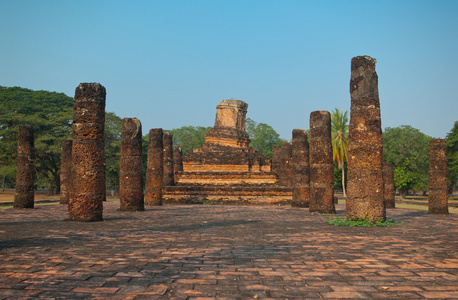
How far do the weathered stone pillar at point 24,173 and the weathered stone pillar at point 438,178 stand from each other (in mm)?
16087

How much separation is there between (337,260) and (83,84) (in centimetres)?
833

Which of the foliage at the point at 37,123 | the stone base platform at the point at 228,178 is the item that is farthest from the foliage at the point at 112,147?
the stone base platform at the point at 228,178

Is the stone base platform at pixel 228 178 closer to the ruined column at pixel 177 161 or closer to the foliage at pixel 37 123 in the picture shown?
the ruined column at pixel 177 161

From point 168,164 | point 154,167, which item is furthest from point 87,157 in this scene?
point 168,164

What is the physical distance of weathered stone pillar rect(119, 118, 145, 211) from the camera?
1427 centimetres

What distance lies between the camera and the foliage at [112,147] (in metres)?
35.9

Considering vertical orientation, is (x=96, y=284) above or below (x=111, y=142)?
below

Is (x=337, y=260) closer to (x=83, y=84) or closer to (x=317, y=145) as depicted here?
(x=83, y=84)

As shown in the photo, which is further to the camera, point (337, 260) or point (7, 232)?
point (7, 232)

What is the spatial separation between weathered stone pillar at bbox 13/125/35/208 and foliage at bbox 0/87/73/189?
1608 cm

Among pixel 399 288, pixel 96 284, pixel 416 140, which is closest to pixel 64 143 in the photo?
pixel 96 284

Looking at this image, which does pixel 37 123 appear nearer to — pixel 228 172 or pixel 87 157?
pixel 228 172

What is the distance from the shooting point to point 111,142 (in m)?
38.5

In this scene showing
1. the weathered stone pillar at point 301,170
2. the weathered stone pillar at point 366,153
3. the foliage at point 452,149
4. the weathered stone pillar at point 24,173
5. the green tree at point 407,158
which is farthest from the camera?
the green tree at point 407,158
